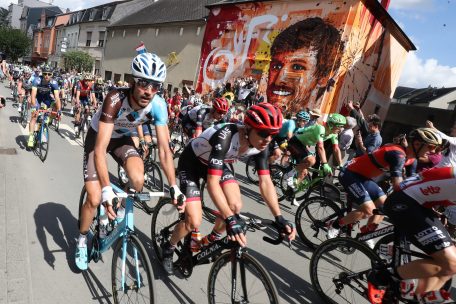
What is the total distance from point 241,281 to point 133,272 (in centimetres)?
89

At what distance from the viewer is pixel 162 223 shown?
13.0ft

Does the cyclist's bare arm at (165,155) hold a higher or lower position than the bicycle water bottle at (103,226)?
higher

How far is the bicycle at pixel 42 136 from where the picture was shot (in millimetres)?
7250

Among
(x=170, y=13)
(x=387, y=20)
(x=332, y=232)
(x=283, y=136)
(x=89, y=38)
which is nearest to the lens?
(x=332, y=232)

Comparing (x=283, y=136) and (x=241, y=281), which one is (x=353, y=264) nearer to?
(x=241, y=281)

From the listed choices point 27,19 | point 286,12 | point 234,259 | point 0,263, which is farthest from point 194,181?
point 27,19

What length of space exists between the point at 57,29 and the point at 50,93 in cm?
5892

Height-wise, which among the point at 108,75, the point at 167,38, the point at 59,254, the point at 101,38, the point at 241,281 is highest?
the point at 101,38

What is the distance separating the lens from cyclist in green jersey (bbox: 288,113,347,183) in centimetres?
608

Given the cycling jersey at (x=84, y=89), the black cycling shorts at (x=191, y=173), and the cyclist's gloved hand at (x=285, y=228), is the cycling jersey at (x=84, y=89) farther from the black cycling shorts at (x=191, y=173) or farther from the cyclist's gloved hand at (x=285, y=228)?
the cyclist's gloved hand at (x=285, y=228)

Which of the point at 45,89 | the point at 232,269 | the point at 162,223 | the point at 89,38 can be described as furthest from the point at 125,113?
the point at 89,38

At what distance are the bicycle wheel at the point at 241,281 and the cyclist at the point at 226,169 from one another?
25 centimetres

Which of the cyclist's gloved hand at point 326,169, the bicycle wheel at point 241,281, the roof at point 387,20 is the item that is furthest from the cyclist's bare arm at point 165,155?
the roof at point 387,20

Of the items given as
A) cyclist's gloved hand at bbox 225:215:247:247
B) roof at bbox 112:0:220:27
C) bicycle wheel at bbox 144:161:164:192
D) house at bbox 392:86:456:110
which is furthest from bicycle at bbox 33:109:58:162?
house at bbox 392:86:456:110
